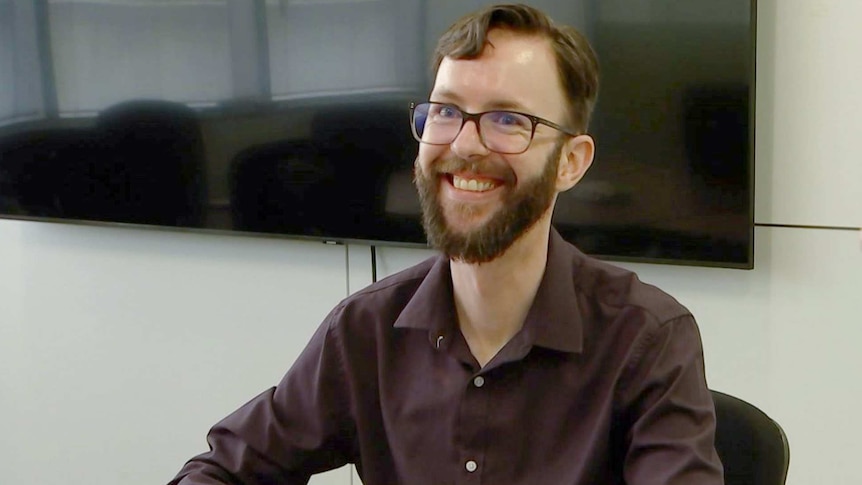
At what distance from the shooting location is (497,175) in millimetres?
1334

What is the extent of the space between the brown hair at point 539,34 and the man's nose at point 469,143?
96mm

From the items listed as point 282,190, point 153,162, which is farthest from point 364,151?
point 153,162

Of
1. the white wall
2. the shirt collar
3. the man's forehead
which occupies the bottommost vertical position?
the white wall

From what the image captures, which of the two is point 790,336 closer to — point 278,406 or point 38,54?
point 278,406

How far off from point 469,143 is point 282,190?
131cm

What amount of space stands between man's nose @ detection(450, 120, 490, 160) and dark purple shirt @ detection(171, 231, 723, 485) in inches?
8.4

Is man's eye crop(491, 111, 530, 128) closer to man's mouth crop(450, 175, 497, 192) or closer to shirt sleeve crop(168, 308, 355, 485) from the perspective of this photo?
man's mouth crop(450, 175, 497, 192)

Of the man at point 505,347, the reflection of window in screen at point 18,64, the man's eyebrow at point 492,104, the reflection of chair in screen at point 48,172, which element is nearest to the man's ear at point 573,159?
the man at point 505,347

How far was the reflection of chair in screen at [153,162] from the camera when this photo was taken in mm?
2699

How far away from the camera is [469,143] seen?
1.32 metres

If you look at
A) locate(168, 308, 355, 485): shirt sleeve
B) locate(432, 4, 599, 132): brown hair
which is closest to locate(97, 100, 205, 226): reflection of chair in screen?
locate(168, 308, 355, 485): shirt sleeve

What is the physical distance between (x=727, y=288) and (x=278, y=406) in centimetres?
105

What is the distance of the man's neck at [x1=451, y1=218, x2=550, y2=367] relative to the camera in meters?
1.40

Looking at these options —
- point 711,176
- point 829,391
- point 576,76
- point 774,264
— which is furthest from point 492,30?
point 829,391
